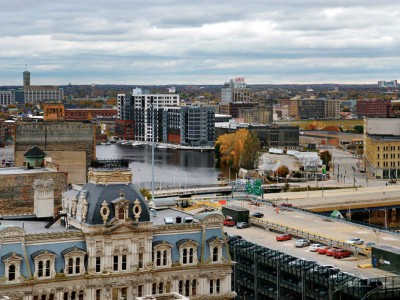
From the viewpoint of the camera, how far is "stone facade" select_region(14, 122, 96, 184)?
143m

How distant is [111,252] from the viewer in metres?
62.0

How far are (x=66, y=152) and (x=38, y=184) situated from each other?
240ft

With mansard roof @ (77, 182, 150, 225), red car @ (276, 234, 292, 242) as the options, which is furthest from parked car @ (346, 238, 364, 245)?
mansard roof @ (77, 182, 150, 225)

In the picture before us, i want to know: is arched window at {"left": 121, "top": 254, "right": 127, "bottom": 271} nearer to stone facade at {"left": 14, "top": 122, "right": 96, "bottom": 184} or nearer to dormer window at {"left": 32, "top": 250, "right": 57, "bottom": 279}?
dormer window at {"left": 32, "top": 250, "right": 57, "bottom": 279}

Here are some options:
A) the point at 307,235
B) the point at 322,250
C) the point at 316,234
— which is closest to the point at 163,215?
the point at 322,250

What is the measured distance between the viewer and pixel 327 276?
72188 millimetres

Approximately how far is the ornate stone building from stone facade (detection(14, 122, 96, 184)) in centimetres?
7571

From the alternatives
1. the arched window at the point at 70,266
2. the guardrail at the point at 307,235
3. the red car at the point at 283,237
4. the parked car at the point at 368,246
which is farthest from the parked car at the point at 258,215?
the arched window at the point at 70,266

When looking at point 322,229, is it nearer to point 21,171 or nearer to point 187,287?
point 21,171

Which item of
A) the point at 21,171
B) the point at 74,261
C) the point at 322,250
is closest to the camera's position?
the point at 74,261

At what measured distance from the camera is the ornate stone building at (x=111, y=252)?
194 ft

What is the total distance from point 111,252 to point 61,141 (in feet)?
287

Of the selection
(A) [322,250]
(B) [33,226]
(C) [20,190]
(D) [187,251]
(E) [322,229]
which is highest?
(B) [33,226]

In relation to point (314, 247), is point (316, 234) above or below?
above
